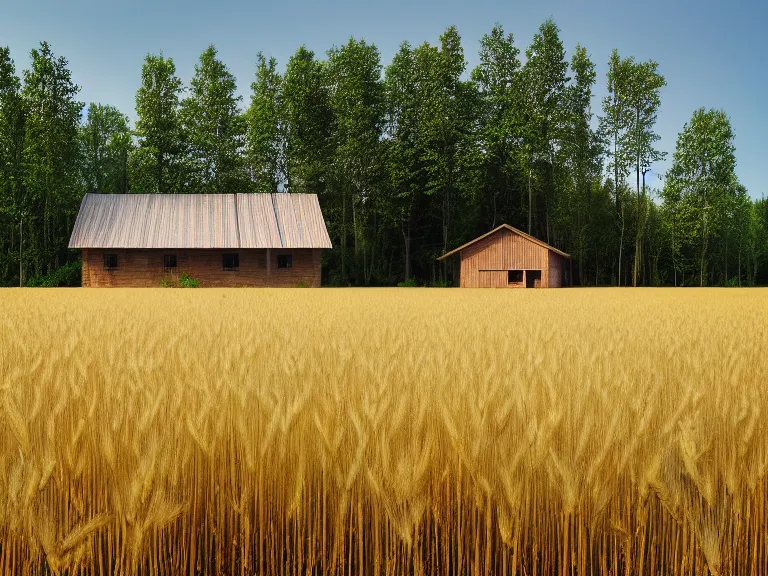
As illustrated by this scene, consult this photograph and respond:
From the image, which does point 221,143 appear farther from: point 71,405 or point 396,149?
point 71,405

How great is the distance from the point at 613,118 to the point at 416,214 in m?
17.9

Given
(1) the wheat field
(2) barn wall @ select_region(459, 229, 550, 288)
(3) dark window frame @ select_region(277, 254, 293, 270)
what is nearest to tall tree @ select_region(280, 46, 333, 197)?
(3) dark window frame @ select_region(277, 254, 293, 270)

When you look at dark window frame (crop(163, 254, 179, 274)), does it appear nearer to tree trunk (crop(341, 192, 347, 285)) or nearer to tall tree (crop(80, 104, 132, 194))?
tree trunk (crop(341, 192, 347, 285))

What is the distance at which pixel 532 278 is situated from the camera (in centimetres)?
4569

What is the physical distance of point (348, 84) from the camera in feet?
162

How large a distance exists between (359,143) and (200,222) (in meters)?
13.8

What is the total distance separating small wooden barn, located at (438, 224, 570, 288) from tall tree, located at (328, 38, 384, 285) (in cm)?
914

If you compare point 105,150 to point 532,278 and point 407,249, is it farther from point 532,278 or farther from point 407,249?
point 532,278

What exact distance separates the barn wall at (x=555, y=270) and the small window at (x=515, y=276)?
7.08ft

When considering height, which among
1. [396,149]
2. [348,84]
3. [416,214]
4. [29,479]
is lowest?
[29,479]

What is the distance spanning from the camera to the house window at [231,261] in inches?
1706

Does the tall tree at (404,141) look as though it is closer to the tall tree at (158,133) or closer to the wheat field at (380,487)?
the tall tree at (158,133)

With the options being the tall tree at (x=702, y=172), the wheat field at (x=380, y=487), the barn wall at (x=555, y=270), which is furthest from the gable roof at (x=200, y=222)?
the wheat field at (x=380, y=487)

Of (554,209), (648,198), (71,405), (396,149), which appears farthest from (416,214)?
(71,405)
